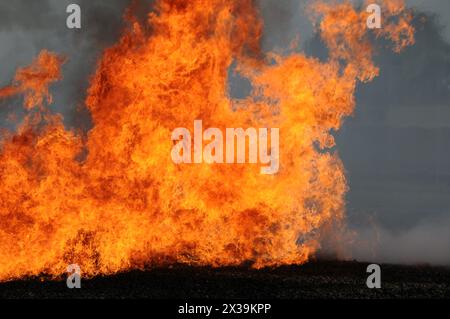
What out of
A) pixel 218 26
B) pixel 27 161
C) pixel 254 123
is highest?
pixel 218 26

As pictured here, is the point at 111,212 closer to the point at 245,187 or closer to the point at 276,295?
the point at 245,187

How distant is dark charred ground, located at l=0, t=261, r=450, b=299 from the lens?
20.0m

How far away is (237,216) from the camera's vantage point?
2550 cm

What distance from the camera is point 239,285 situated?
21.4 metres

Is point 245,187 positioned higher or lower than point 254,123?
lower

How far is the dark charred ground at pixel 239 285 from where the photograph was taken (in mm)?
20031
